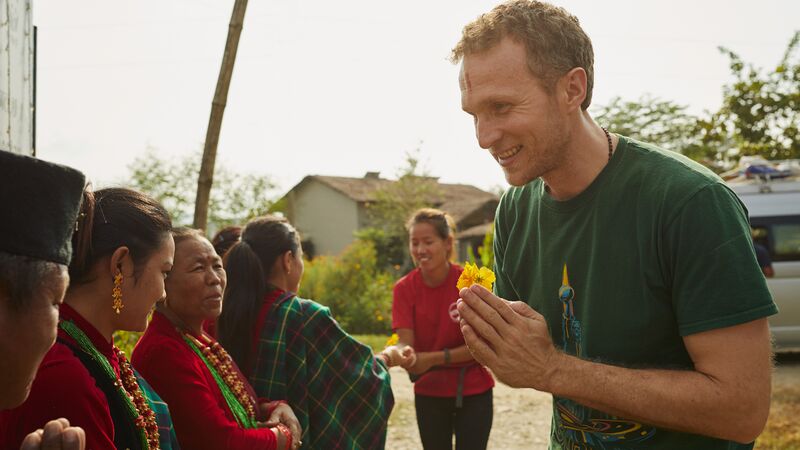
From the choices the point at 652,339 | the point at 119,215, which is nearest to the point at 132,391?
the point at 119,215

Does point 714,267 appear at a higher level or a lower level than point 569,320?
higher

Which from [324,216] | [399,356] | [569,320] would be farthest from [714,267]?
[324,216]

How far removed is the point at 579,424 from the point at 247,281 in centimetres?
219

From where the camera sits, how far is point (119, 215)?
7.94 feet

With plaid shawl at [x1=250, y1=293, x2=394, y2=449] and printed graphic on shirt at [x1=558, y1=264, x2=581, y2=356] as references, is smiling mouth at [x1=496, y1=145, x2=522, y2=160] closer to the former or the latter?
printed graphic on shirt at [x1=558, y1=264, x2=581, y2=356]

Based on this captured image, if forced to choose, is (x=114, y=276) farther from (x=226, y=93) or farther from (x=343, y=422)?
(x=226, y=93)

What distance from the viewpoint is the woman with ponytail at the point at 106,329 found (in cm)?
197

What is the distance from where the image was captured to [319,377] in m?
3.83

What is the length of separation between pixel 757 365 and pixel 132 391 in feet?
6.22

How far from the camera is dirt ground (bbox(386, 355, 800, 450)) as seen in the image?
24.3 ft

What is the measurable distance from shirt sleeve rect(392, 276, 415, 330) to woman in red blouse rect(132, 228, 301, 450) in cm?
192

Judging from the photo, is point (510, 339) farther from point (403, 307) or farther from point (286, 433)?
point (403, 307)

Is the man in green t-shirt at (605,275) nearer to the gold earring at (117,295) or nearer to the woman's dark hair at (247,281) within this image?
the gold earring at (117,295)

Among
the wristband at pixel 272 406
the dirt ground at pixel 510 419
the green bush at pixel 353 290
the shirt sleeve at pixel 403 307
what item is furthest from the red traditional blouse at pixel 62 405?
the green bush at pixel 353 290
